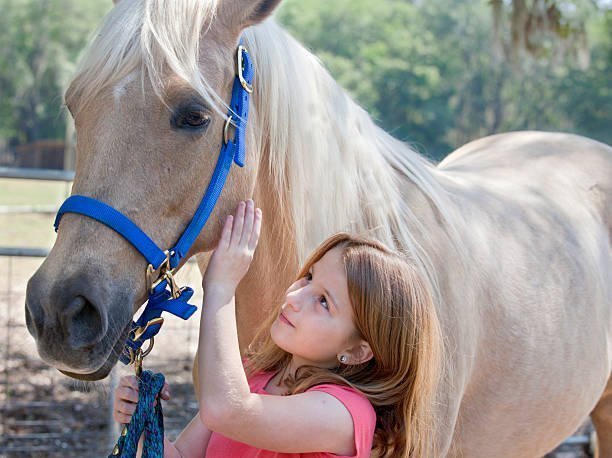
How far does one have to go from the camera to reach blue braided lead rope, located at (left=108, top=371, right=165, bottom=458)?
164cm

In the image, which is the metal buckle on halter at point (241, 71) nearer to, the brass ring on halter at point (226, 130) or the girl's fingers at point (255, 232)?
the brass ring on halter at point (226, 130)

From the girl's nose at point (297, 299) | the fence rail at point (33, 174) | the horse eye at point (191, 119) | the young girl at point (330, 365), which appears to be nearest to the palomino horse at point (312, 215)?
the horse eye at point (191, 119)

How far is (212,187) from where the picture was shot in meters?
1.80

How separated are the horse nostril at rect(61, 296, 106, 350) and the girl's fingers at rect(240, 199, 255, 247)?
40 cm

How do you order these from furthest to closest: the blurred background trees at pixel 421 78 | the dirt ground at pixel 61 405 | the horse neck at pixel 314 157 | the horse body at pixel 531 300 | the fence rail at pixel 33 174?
1. the blurred background trees at pixel 421 78
2. the dirt ground at pixel 61 405
3. the fence rail at pixel 33 174
4. the horse body at pixel 531 300
5. the horse neck at pixel 314 157

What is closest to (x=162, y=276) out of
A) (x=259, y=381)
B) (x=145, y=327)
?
(x=145, y=327)

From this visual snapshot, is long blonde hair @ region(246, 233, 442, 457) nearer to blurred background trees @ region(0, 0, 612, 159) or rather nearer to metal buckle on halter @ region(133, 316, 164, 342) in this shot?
metal buckle on halter @ region(133, 316, 164, 342)

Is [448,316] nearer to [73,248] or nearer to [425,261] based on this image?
[425,261]

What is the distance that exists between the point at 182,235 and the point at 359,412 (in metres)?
0.60

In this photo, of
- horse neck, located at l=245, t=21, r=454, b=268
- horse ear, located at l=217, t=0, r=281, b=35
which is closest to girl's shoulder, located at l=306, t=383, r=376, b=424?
horse neck, located at l=245, t=21, r=454, b=268

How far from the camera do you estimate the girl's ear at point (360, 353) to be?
1636 millimetres

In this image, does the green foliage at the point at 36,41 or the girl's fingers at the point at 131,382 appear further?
the green foliage at the point at 36,41

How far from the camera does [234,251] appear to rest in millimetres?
1748

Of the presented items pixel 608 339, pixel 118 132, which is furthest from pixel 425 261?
pixel 608 339
